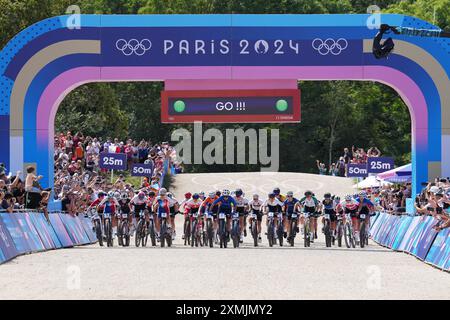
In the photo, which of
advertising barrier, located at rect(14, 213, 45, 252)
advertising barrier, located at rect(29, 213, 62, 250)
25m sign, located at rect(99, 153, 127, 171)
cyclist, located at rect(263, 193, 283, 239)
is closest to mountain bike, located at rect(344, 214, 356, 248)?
cyclist, located at rect(263, 193, 283, 239)

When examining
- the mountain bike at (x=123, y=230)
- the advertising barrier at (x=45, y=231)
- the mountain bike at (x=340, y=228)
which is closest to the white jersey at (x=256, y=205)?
the mountain bike at (x=340, y=228)

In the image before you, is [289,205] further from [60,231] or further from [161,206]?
[60,231]

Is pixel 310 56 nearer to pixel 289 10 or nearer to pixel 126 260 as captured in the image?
pixel 126 260

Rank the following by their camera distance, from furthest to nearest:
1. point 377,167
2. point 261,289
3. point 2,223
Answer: point 377,167 → point 2,223 → point 261,289

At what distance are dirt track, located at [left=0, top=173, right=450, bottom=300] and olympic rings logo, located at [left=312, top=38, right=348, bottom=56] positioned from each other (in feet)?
16.2

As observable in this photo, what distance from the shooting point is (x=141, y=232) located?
2752 centimetres

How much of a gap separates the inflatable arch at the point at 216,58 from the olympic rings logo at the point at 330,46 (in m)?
0.02

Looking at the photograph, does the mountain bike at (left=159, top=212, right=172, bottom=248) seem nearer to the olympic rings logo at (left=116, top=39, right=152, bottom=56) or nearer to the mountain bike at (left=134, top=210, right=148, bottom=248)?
Result: the mountain bike at (left=134, top=210, right=148, bottom=248)

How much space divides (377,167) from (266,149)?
37479 mm

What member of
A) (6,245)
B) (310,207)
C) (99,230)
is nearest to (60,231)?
(99,230)

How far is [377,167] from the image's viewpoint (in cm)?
3616

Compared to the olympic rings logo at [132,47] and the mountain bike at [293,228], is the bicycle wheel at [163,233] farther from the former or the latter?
the olympic rings logo at [132,47]

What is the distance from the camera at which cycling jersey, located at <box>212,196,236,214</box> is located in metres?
27.6

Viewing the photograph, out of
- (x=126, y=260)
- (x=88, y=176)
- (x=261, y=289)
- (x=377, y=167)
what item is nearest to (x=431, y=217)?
(x=126, y=260)
